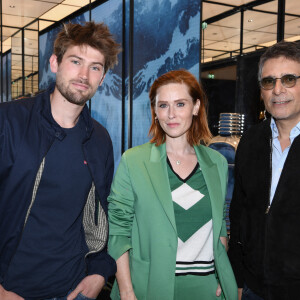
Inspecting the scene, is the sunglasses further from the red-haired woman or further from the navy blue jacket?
the navy blue jacket

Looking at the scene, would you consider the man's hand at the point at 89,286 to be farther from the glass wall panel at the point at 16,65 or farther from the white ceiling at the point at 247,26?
the glass wall panel at the point at 16,65

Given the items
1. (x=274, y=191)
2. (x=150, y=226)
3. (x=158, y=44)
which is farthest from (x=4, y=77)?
(x=274, y=191)

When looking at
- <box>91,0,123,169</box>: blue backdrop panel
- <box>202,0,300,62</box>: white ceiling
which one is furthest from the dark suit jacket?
<box>91,0,123,169</box>: blue backdrop panel

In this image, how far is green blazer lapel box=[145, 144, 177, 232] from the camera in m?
1.68

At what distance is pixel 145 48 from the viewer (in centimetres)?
424

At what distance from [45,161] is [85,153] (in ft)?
0.61

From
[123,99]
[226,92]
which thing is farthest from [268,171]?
[123,99]

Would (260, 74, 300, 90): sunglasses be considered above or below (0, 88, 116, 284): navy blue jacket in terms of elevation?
above

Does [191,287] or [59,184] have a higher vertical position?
[59,184]

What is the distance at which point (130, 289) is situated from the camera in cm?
171

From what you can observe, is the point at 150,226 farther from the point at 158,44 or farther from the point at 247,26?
the point at 247,26

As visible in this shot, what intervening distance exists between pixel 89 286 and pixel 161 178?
1.89 feet

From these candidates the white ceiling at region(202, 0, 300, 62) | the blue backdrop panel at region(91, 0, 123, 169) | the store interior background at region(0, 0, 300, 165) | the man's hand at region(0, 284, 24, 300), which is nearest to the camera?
the man's hand at region(0, 284, 24, 300)

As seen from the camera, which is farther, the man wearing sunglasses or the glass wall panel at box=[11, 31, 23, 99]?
the glass wall panel at box=[11, 31, 23, 99]
